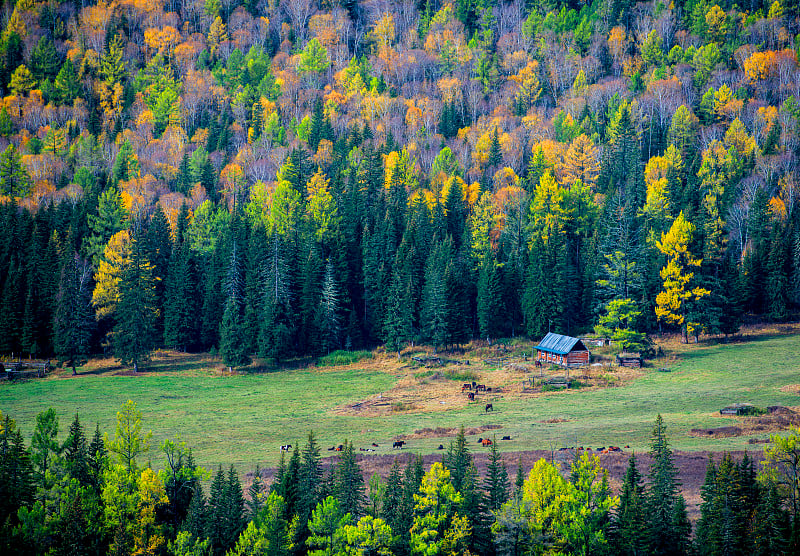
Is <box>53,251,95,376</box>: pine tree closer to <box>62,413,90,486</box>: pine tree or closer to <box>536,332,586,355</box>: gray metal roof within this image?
<box>62,413,90,486</box>: pine tree

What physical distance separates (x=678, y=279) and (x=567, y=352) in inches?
710

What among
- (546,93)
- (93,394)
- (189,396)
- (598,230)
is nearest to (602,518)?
(189,396)

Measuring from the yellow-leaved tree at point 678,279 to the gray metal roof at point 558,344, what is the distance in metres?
12.7

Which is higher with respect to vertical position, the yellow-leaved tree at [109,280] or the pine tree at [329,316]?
the yellow-leaved tree at [109,280]

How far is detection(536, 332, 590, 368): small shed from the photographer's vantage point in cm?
7700

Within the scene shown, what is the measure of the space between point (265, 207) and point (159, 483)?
70354mm

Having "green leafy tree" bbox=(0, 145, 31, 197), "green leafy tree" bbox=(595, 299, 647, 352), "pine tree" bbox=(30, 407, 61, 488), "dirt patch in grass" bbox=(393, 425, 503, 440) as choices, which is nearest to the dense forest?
"pine tree" bbox=(30, 407, 61, 488)

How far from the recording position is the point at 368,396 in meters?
71.3

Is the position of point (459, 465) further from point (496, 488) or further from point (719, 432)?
point (719, 432)

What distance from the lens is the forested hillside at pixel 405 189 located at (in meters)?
89.8

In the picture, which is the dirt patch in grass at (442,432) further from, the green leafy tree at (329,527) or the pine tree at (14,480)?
the pine tree at (14,480)

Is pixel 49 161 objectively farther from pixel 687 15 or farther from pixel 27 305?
pixel 687 15

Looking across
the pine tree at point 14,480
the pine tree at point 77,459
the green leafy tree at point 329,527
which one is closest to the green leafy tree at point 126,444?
the pine tree at point 77,459

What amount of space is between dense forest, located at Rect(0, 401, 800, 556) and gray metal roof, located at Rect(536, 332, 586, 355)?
114 ft
